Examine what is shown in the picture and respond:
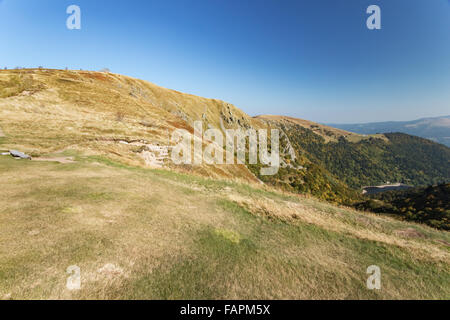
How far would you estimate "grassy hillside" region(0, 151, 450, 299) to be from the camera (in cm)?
625

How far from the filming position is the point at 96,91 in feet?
201

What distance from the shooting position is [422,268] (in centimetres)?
977

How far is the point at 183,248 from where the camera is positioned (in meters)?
8.62

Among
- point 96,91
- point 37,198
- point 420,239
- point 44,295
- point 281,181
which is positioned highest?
point 96,91

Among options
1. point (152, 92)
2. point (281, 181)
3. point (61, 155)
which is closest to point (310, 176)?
point (281, 181)

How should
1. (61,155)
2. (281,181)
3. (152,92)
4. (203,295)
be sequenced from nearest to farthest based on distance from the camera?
(203,295)
(61,155)
(152,92)
(281,181)

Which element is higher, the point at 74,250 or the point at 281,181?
the point at 74,250

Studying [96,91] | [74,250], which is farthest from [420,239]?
[96,91]

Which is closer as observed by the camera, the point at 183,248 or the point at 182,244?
the point at 183,248

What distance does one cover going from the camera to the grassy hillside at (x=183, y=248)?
6254 mm

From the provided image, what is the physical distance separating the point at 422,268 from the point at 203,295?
1155 centimetres

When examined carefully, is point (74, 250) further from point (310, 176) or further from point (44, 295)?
point (310, 176)

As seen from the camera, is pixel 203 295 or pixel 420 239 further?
pixel 420 239

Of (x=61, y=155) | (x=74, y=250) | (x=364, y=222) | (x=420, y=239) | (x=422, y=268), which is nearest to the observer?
(x=74, y=250)
